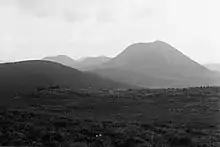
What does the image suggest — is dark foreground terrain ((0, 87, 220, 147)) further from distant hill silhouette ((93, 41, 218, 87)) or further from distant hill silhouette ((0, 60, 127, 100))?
distant hill silhouette ((93, 41, 218, 87))

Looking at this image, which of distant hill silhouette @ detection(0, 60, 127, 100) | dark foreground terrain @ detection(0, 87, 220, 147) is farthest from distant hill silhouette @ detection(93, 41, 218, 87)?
dark foreground terrain @ detection(0, 87, 220, 147)

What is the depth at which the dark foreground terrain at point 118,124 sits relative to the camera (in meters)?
17.2

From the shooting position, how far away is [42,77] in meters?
88.6

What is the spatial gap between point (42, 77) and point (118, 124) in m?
66.6

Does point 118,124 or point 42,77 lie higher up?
point 42,77

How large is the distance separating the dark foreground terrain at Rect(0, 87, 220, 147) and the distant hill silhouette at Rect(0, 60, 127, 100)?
30503 mm

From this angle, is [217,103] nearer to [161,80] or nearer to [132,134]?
[132,134]

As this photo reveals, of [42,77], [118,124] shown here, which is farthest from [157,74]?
[118,124]

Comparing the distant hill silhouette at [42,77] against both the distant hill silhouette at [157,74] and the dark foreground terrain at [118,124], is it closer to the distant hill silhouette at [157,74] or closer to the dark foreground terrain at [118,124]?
the dark foreground terrain at [118,124]

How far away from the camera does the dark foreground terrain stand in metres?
17.2

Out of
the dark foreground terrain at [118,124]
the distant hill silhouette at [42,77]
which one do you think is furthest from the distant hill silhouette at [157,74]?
the dark foreground terrain at [118,124]

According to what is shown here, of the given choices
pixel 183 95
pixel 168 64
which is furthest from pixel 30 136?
pixel 168 64

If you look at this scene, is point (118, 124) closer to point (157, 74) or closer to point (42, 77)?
point (42, 77)

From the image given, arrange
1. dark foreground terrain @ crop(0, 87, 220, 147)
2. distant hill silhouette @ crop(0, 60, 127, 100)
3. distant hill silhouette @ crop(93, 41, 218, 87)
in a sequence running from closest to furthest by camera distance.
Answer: dark foreground terrain @ crop(0, 87, 220, 147) < distant hill silhouette @ crop(0, 60, 127, 100) < distant hill silhouette @ crop(93, 41, 218, 87)
